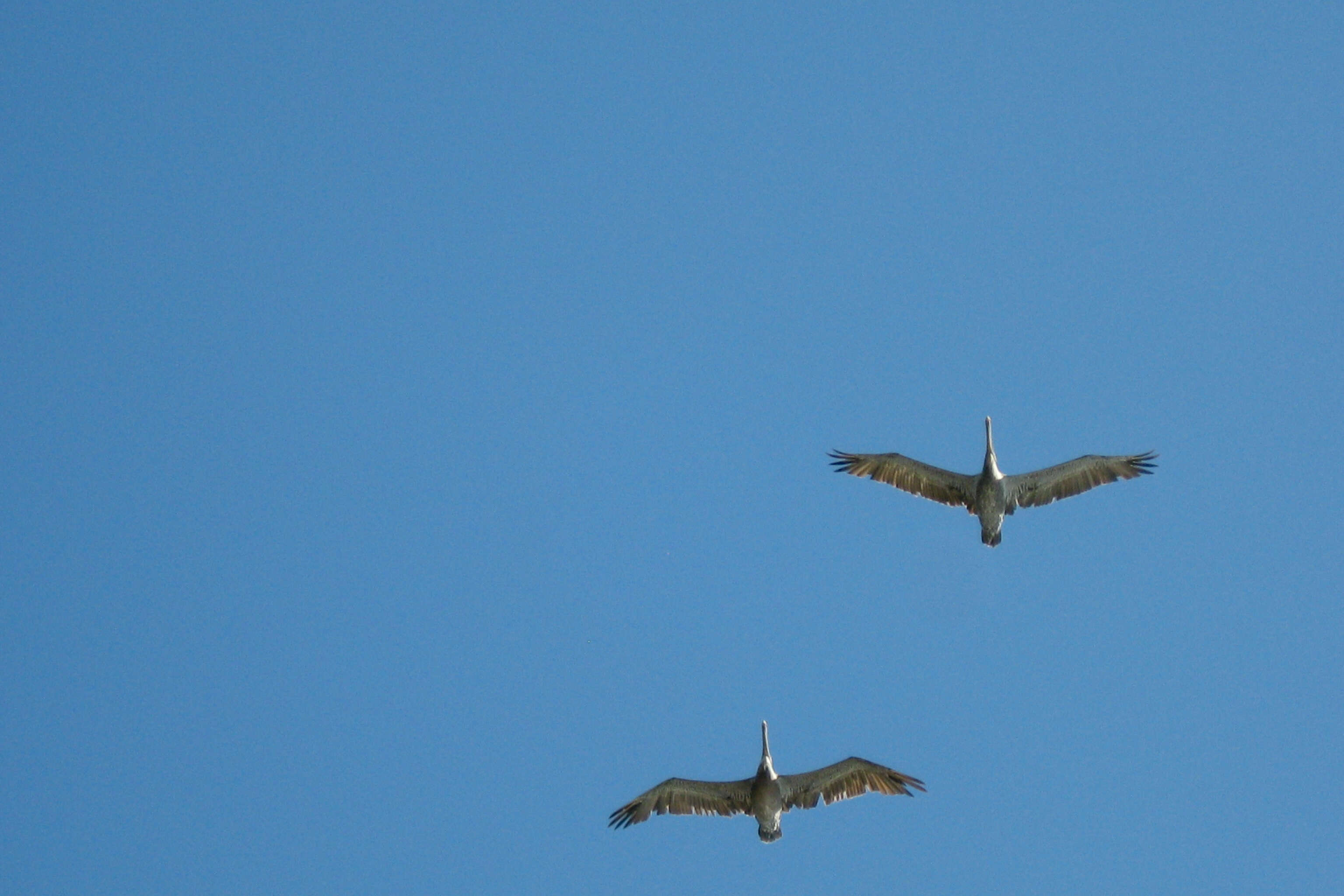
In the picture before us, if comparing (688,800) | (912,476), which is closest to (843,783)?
(688,800)

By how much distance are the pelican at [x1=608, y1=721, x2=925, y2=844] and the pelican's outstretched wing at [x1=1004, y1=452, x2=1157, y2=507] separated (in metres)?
5.74

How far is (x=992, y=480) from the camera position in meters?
26.5

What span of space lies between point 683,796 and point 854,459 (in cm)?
702

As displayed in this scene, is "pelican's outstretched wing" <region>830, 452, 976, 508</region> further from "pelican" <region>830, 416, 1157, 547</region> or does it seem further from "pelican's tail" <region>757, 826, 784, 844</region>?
"pelican's tail" <region>757, 826, 784, 844</region>

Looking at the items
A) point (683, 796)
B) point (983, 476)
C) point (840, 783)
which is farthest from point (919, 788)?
point (983, 476)

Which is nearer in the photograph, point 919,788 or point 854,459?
point 919,788

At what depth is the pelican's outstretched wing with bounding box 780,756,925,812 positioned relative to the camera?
25.2 m

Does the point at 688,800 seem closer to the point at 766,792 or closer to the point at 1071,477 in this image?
the point at 766,792

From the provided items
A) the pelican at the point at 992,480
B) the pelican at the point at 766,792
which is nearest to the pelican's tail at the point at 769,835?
the pelican at the point at 766,792

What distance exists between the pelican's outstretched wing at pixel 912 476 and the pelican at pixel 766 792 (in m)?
5.35

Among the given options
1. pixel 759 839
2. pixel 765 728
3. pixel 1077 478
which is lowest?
pixel 759 839

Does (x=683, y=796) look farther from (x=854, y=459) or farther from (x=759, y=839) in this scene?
(x=854, y=459)

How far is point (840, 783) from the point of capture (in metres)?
25.5

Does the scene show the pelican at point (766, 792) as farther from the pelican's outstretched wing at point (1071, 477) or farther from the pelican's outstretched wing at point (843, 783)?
the pelican's outstretched wing at point (1071, 477)
